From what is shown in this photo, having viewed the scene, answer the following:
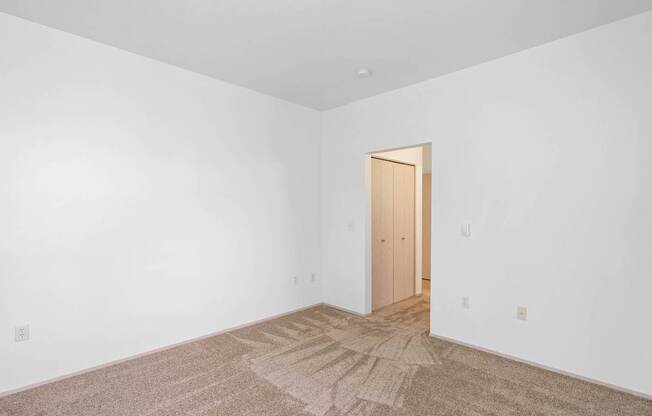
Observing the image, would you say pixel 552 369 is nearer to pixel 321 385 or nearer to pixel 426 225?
pixel 321 385

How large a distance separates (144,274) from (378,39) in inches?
115

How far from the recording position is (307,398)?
2.28m

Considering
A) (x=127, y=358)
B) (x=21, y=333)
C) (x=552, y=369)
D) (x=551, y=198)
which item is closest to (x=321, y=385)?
(x=127, y=358)

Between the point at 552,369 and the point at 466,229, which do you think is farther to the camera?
the point at 466,229

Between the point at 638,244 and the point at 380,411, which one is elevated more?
the point at 638,244

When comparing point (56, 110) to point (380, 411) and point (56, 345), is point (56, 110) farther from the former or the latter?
point (380, 411)

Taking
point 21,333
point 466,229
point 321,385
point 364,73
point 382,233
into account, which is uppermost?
point 364,73

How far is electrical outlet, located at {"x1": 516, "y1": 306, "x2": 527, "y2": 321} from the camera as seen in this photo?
2.83m

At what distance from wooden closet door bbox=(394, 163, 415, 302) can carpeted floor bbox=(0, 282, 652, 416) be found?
5.10 feet

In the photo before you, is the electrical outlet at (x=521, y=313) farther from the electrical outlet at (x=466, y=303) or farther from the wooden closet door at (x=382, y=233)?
the wooden closet door at (x=382, y=233)

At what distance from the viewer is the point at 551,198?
271cm

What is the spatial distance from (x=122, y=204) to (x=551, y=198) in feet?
12.0

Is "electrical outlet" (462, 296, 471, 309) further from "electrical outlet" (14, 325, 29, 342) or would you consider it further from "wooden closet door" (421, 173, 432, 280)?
"electrical outlet" (14, 325, 29, 342)

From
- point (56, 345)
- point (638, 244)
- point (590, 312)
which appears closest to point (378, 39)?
point (638, 244)
